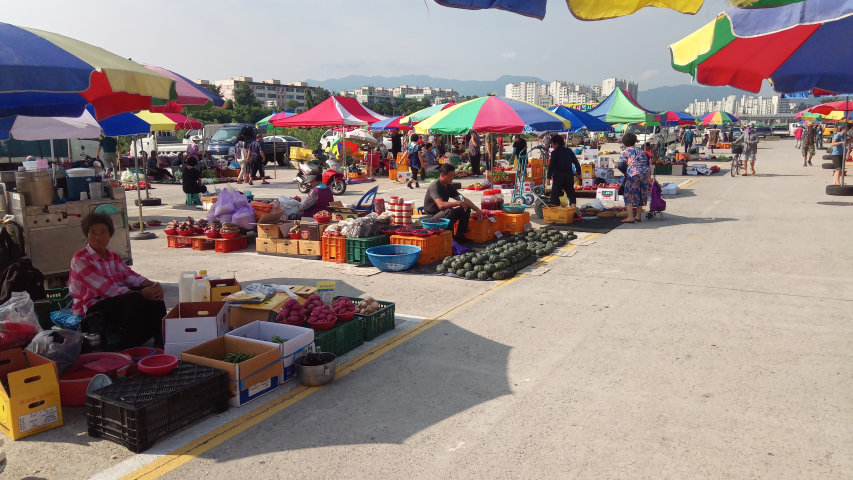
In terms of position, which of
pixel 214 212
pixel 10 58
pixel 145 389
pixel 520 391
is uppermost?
pixel 10 58

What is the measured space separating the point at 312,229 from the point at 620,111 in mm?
14074

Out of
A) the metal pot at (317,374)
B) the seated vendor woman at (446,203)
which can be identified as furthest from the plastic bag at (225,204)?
the metal pot at (317,374)

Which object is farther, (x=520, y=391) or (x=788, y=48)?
(x=788, y=48)

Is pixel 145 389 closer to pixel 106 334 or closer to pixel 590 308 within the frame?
pixel 106 334

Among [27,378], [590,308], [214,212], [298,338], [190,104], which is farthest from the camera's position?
[214,212]

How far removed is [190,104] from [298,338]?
17.2 ft

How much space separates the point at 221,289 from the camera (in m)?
6.19

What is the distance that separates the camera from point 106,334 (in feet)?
17.1

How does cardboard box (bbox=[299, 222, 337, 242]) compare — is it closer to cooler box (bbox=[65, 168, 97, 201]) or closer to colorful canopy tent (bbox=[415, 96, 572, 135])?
cooler box (bbox=[65, 168, 97, 201])

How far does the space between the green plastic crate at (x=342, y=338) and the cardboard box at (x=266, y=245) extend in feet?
15.6

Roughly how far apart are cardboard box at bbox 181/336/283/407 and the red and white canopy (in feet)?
52.3

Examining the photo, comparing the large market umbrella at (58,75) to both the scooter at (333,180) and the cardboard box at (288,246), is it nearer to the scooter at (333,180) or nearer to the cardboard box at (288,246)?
the cardboard box at (288,246)

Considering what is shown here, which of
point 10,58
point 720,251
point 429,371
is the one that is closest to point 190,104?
point 10,58

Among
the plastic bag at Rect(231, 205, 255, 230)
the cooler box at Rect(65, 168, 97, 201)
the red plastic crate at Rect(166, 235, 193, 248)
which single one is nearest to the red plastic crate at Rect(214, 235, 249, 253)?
the plastic bag at Rect(231, 205, 255, 230)
